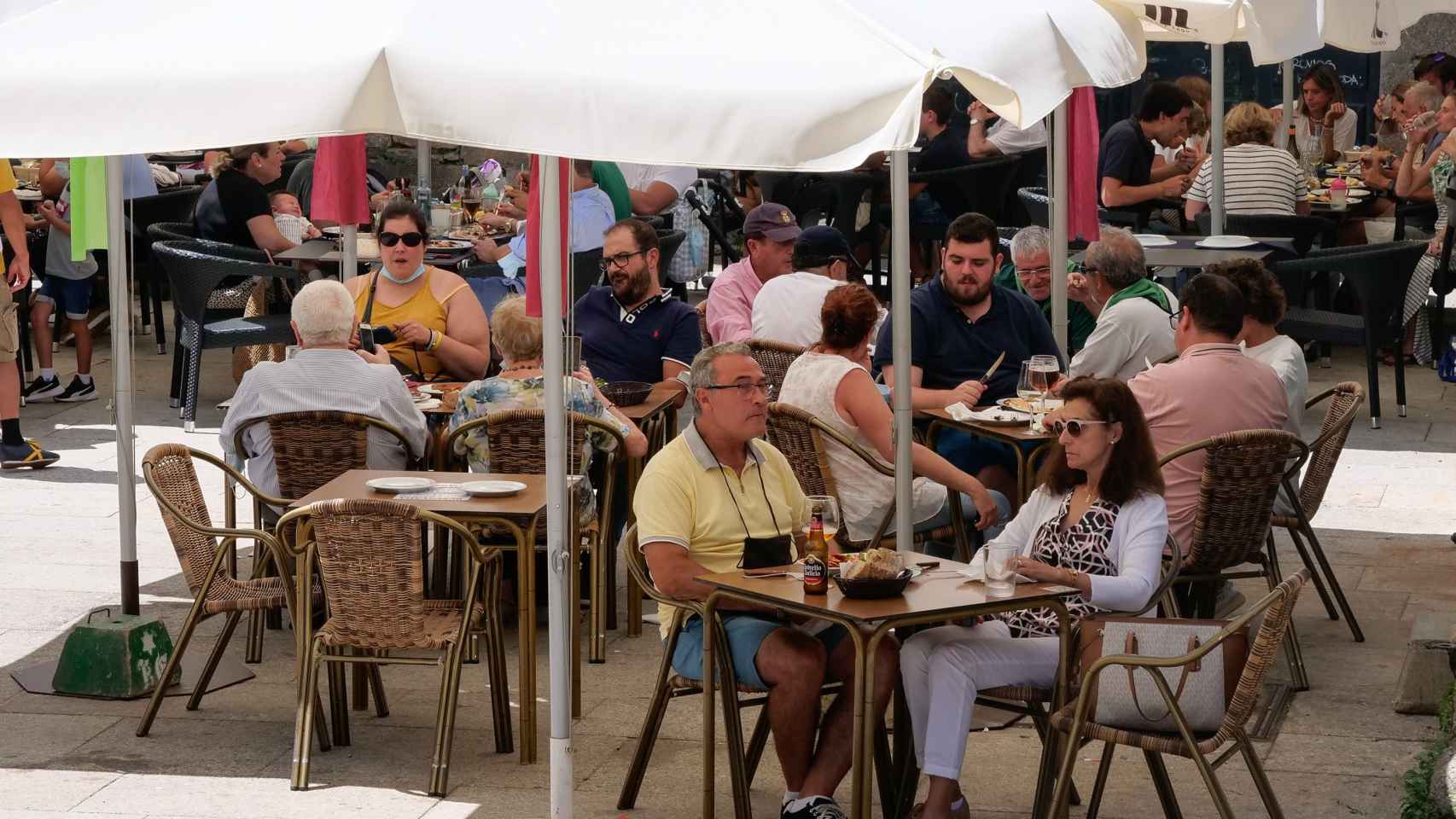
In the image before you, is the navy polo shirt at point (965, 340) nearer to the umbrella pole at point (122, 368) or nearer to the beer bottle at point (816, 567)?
the beer bottle at point (816, 567)

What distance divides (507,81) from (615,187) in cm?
747

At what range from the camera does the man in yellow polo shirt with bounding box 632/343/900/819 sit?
493cm

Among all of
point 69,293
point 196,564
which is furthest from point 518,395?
point 69,293

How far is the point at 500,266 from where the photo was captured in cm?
1109

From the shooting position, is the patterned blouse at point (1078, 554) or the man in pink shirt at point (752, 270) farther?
the man in pink shirt at point (752, 270)

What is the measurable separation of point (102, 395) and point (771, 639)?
7.72m

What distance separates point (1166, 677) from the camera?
4598mm

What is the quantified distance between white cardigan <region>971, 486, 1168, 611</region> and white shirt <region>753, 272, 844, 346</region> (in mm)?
Answer: 3084

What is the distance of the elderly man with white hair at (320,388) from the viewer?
256 inches

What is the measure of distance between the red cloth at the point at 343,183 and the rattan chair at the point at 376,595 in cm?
266

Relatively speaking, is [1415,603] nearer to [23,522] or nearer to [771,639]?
[771,639]

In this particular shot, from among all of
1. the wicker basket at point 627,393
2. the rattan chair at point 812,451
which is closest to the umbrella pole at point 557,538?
the rattan chair at point 812,451

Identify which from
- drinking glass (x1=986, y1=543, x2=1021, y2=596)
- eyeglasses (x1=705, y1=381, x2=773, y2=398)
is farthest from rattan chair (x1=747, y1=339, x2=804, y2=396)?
drinking glass (x1=986, y1=543, x2=1021, y2=596)

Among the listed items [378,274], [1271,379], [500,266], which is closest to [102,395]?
[500,266]
